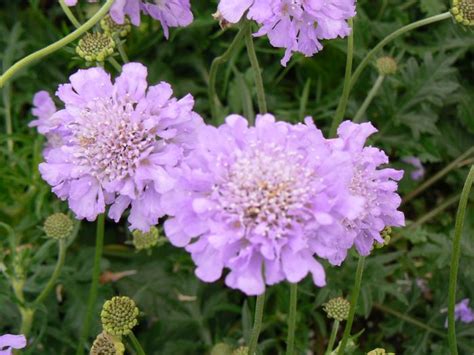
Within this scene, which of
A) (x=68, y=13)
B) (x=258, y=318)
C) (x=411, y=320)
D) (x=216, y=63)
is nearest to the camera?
(x=258, y=318)

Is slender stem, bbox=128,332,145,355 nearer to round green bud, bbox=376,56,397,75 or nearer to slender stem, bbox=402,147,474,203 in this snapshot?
round green bud, bbox=376,56,397,75

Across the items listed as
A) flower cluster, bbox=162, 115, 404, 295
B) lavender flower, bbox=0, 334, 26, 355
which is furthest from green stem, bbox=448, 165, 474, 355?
lavender flower, bbox=0, 334, 26, 355

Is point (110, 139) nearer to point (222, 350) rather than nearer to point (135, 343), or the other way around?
point (135, 343)

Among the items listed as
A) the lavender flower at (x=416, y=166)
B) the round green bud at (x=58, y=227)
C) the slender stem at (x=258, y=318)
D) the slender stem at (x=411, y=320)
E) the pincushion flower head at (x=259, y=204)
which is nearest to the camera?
the pincushion flower head at (x=259, y=204)

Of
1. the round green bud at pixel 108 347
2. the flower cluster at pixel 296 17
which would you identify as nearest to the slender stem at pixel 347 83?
the flower cluster at pixel 296 17

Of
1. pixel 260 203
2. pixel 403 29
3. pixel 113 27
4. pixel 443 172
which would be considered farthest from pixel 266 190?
pixel 443 172

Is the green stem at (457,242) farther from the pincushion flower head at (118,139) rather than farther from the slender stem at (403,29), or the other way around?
the pincushion flower head at (118,139)

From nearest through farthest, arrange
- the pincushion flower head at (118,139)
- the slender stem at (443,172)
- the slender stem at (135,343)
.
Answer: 1. the pincushion flower head at (118,139)
2. the slender stem at (135,343)
3. the slender stem at (443,172)
